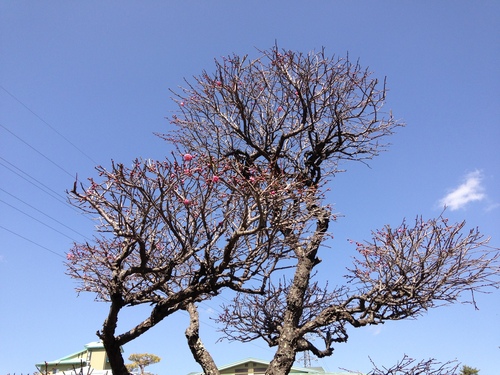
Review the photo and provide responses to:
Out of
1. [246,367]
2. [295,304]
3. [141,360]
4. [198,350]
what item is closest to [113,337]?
[198,350]

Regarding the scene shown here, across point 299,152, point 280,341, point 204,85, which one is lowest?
point 280,341

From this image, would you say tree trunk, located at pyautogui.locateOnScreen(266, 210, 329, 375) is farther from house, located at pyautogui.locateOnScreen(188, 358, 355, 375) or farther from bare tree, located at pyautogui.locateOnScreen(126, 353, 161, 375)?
bare tree, located at pyautogui.locateOnScreen(126, 353, 161, 375)

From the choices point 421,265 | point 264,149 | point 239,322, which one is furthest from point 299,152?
point 239,322

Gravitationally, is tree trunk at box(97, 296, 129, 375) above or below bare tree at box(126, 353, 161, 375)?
below

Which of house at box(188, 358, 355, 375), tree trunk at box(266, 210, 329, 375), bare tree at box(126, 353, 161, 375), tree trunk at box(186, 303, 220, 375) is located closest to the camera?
tree trunk at box(266, 210, 329, 375)

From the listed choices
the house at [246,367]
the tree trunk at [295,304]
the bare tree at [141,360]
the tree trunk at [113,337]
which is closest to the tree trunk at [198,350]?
the tree trunk at [295,304]

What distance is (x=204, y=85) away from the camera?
7.69 metres

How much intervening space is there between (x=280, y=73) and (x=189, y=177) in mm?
3705

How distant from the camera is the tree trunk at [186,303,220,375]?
22.6 ft

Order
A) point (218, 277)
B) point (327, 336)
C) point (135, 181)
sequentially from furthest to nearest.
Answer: point (327, 336)
point (218, 277)
point (135, 181)

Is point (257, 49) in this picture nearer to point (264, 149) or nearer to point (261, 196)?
point (264, 149)

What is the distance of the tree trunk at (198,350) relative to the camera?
6877mm


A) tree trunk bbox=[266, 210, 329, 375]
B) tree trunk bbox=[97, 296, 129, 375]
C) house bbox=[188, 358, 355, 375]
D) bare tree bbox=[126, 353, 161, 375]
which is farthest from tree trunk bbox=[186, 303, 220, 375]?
bare tree bbox=[126, 353, 161, 375]

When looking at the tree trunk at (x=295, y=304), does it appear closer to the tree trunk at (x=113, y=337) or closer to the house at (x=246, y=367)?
the tree trunk at (x=113, y=337)
